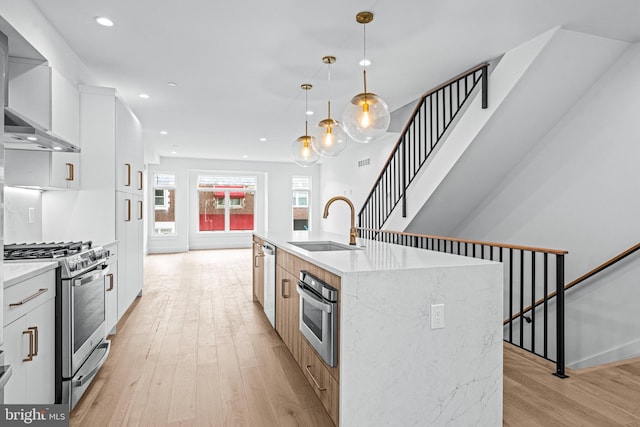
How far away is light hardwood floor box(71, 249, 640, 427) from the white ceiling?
2.70m

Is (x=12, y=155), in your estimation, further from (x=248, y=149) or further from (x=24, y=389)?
(x=248, y=149)

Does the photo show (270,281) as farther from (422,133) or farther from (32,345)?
(422,133)

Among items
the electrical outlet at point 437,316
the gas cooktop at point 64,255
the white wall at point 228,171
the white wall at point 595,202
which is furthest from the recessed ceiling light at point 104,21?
the white wall at point 228,171

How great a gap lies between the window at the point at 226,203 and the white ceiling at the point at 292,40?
577 centimetres

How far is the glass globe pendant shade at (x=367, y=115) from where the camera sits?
2770 mm

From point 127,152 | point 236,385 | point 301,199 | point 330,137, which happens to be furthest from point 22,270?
point 301,199

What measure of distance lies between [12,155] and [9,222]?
0.55 meters

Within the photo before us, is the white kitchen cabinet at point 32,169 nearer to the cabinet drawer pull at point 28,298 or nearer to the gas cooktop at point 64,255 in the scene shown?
the gas cooktop at point 64,255

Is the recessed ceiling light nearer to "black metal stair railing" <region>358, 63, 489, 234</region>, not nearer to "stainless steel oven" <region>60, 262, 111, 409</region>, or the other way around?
"stainless steel oven" <region>60, 262, 111, 409</region>

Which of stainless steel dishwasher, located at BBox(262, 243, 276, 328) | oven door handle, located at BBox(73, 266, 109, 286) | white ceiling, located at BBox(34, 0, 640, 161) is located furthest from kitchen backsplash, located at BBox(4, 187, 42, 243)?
stainless steel dishwasher, located at BBox(262, 243, 276, 328)

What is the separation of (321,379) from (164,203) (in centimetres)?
945

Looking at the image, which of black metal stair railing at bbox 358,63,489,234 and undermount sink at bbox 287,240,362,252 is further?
black metal stair railing at bbox 358,63,489,234

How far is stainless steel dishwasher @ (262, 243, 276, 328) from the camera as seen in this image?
335cm

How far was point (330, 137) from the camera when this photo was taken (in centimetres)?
365
